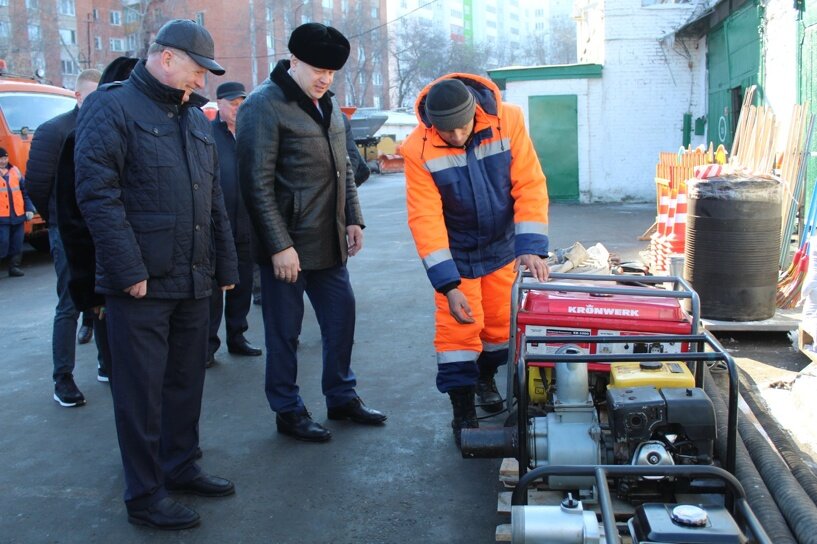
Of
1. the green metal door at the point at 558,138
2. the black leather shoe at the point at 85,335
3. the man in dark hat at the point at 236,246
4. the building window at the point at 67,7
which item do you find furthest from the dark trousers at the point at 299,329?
the building window at the point at 67,7

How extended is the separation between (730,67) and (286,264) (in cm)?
1242

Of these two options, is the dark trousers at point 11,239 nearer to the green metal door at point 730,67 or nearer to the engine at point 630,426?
the engine at point 630,426

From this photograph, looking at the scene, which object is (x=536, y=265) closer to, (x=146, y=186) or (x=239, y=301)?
(x=146, y=186)

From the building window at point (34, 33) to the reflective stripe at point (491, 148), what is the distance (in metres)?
60.3

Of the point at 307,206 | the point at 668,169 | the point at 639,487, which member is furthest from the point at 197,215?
the point at 668,169

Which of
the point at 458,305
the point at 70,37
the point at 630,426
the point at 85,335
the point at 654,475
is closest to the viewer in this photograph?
the point at 654,475

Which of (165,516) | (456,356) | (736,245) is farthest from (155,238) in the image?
(736,245)

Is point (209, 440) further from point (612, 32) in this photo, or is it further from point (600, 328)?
point (612, 32)

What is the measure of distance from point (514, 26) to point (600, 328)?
134 metres

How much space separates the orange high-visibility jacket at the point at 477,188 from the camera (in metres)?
3.99

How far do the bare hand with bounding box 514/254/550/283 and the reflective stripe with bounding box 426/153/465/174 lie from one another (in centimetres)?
58

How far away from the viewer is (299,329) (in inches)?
173

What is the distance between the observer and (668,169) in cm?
1088

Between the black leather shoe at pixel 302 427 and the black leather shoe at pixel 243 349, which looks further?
the black leather shoe at pixel 243 349
